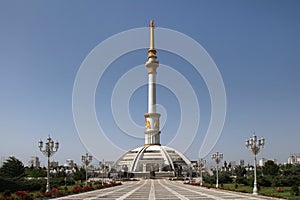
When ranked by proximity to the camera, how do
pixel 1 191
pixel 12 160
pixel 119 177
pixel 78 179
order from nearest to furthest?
1. pixel 1 191
2. pixel 12 160
3. pixel 78 179
4. pixel 119 177

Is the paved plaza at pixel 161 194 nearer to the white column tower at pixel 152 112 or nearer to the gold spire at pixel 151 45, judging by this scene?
the white column tower at pixel 152 112

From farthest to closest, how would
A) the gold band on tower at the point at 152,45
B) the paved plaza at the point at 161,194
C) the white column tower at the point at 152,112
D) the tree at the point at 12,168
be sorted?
the gold band on tower at the point at 152,45
the white column tower at the point at 152,112
the tree at the point at 12,168
the paved plaza at the point at 161,194

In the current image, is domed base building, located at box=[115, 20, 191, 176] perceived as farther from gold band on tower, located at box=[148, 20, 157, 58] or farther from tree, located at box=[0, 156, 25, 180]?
tree, located at box=[0, 156, 25, 180]

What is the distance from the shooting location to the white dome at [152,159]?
70.8m

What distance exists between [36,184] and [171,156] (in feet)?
157

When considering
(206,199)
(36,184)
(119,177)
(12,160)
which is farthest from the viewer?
(119,177)

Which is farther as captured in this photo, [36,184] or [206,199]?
[36,184]

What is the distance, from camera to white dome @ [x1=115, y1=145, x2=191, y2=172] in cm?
7081

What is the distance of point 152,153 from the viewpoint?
75.7 metres

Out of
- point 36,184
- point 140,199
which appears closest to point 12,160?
point 36,184

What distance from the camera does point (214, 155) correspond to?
3881cm

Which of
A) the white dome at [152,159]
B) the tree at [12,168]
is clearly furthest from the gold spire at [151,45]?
the tree at [12,168]

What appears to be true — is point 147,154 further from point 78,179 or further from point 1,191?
point 1,191

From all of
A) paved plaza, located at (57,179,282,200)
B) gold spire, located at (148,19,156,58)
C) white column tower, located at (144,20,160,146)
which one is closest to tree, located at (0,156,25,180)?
paved plaza, located at (57,179,282,200)
